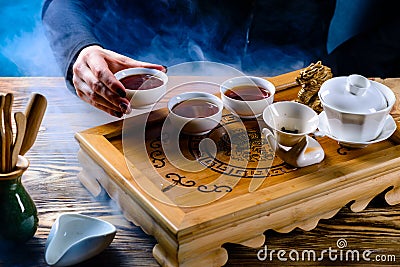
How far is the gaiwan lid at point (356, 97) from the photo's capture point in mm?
1369

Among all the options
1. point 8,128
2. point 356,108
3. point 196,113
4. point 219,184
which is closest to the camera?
point 8,128

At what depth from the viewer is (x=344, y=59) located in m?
2.42

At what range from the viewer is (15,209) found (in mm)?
1157

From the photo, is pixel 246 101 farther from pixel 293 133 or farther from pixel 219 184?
pixel 219 184

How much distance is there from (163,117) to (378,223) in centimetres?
61

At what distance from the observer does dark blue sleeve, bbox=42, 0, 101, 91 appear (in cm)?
181

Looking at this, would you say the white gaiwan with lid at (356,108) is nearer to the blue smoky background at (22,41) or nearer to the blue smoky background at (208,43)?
the blue smoky background at (208,43)

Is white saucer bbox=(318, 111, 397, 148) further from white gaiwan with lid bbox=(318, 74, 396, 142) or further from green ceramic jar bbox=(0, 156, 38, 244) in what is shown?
green ceramic jar bbox=(0, 156, 38, 244)

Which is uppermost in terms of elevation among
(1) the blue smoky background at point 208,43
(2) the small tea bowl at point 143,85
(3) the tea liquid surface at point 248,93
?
(3) the tea liquid surface at point 248,93

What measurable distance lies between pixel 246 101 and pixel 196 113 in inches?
5.4

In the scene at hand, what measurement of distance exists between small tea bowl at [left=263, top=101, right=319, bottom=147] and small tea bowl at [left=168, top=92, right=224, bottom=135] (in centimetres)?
13

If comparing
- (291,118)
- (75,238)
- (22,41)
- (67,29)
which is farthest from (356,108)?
(22,41)

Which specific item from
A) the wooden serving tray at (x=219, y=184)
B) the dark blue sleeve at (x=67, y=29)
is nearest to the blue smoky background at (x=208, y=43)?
the dark blue sleeve at (x=67, y=29)

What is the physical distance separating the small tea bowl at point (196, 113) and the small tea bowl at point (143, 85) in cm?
7
